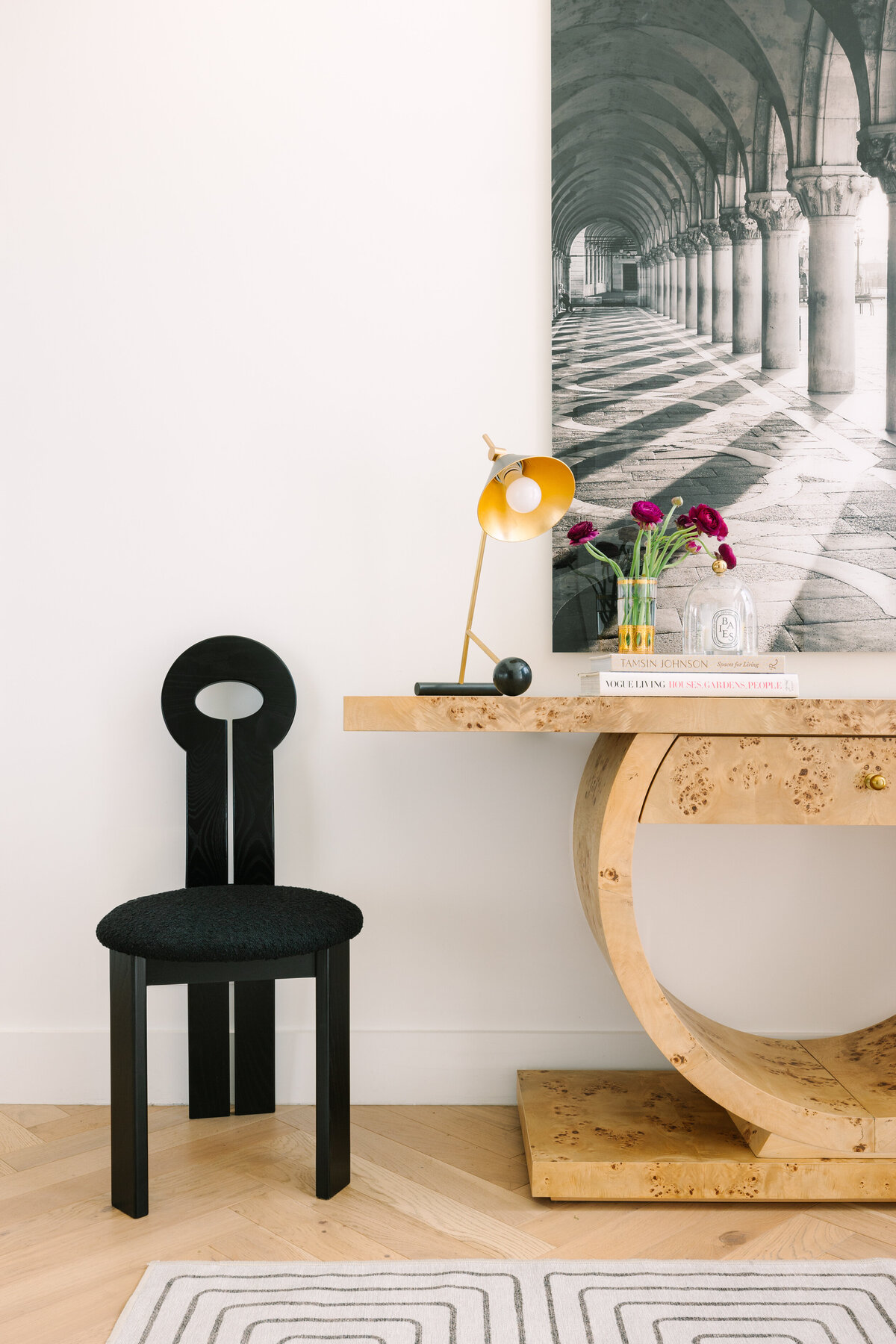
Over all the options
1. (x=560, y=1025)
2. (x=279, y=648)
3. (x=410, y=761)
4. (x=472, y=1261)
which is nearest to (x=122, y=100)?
(x=279, y=648)

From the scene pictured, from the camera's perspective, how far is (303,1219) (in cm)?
145

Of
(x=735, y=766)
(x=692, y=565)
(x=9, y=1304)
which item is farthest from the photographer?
(x=692, y=565)

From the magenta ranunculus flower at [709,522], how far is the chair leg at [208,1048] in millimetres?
1264

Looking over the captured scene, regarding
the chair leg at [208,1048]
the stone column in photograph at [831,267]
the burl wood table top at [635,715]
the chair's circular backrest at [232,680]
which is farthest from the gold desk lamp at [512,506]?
the chair leg at [208,1048]

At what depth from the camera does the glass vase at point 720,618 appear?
1754mm

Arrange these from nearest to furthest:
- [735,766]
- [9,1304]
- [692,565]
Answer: [9,1304], [735,766], [692,565]

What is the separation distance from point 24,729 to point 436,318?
1206mm

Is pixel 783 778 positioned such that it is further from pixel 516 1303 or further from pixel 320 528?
pixel 320 528

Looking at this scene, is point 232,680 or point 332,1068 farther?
point 232,680

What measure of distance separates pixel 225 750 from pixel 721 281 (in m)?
1.38

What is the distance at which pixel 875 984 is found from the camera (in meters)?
1.90

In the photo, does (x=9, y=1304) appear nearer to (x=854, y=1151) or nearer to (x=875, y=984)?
(x=854, y=1151)

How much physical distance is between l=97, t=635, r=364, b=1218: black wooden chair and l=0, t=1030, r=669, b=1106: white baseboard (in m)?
0.09

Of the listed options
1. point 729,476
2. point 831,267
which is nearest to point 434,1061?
point 729,476
